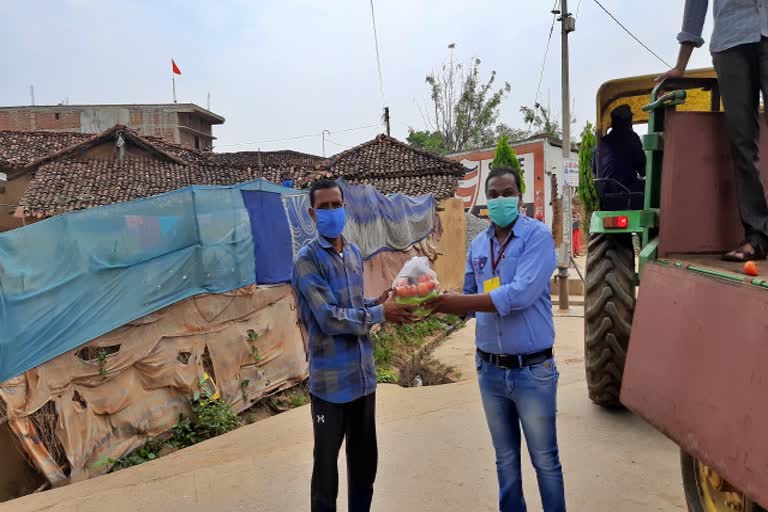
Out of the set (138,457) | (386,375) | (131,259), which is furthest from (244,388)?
(386,375)

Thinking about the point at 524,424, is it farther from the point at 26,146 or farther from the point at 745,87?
the point at 26,146

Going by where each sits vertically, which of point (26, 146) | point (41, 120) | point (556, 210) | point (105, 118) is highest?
point (105, 118)

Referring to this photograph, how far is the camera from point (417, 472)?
12.6 feet

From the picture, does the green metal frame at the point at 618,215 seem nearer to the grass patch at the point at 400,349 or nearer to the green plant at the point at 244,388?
the grass patch at the point at 400,349

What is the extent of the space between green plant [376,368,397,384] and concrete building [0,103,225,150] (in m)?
34.9

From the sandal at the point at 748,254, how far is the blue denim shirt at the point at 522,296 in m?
0.73

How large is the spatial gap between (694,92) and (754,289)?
3.42m

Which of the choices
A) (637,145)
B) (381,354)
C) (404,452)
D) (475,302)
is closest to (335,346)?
(475,302)

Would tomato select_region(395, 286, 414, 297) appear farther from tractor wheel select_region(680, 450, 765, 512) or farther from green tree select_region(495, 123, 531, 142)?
green tree select_region(495, 123, 531, 142)

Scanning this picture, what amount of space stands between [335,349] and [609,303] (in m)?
→ 2.27

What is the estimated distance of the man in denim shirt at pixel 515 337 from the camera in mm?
2496

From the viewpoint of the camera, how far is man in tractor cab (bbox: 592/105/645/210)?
4.12 m

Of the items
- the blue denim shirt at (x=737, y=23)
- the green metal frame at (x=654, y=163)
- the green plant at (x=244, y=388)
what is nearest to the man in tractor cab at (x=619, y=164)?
the green metal frame at (x=654, y=163)

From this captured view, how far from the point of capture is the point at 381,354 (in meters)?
8.14
